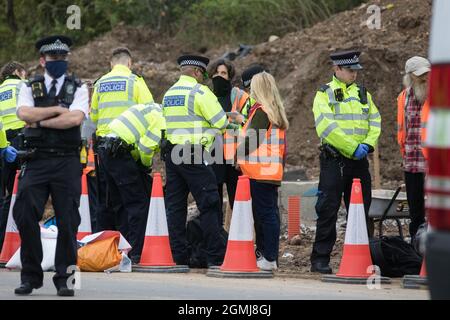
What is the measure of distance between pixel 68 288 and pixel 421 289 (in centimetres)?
334

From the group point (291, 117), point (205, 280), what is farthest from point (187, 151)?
point (291, 117)

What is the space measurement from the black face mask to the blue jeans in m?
1.87

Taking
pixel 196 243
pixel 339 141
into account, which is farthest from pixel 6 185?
pixel 339 141

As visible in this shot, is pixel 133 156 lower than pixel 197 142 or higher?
lower

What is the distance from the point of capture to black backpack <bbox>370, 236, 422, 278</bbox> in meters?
12.7

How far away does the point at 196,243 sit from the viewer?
45.8 feet

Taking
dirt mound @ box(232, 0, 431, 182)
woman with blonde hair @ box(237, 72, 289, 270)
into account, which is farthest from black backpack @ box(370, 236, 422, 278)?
dirt mound @ box(232, 0, 431, 182)

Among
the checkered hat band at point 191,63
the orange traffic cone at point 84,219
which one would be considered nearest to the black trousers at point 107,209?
the orange traffic cone at point 84,219

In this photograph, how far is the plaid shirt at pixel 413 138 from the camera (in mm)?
12867

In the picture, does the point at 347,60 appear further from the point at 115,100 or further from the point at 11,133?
the point at 11,133

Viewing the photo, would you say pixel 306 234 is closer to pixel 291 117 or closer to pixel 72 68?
pixel 291 117

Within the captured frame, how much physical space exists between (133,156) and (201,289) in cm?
290

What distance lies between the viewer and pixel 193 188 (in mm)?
13383

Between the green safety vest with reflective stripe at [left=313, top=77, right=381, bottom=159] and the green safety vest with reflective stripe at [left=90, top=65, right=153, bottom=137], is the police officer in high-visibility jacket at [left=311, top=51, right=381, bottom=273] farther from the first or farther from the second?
the green safety vest with reflective stripe at [left=90, top=65, right=153, bottom=137]
